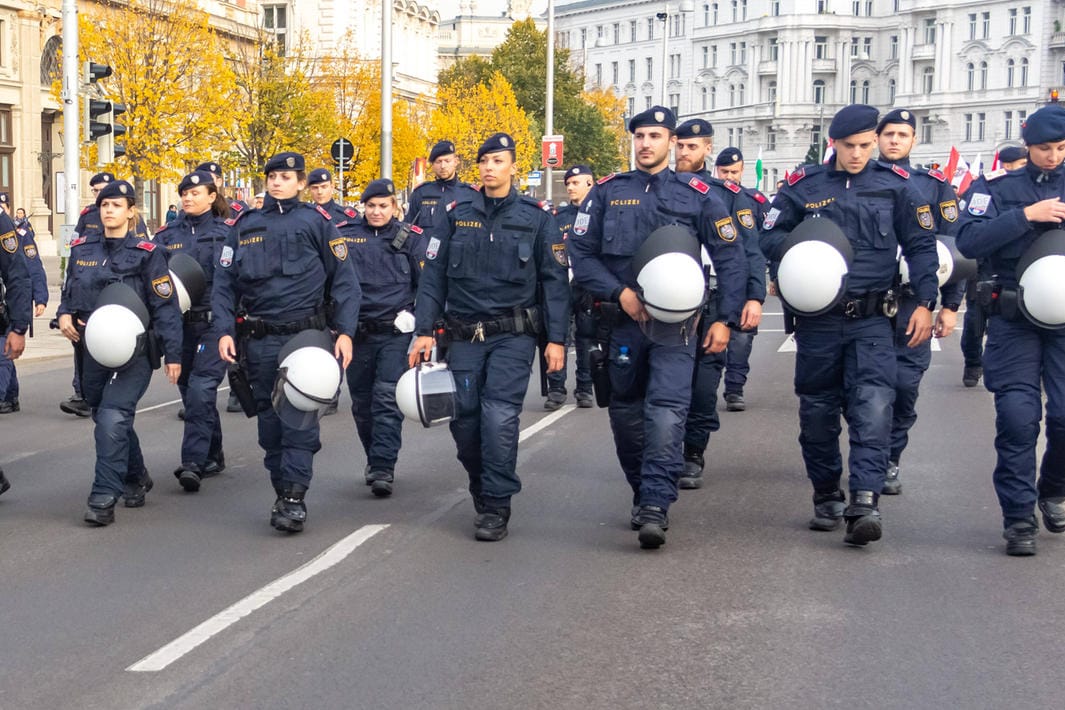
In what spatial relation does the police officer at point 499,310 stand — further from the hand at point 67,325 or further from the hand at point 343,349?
the hand at point 67,325

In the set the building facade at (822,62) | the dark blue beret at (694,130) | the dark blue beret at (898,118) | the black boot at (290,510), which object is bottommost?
the black boot at (290,510)

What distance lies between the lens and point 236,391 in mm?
8523

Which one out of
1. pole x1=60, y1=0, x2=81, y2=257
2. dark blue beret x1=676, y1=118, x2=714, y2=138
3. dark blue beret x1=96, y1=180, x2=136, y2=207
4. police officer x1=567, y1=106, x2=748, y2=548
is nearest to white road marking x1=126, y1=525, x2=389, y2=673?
police officer x1=567, y1=106, x2=748, y2=548

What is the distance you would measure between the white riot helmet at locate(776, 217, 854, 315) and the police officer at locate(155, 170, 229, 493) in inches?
146

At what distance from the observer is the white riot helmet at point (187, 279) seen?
9.98m

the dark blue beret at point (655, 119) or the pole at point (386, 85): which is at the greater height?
the pole at point (386, 85)

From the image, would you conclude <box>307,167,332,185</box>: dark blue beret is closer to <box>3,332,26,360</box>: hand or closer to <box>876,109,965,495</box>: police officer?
<box>3,332,26,360</box>: hand

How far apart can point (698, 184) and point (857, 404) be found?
1.38 m

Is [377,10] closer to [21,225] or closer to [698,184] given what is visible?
[21,225]

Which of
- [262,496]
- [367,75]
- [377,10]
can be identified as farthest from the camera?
[377,10]

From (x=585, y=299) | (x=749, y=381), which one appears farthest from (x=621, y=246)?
(x=749, y=381)

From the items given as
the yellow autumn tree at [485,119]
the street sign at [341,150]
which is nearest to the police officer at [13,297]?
the street sign at [341,150]

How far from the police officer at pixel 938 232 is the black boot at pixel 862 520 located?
61.8 inches

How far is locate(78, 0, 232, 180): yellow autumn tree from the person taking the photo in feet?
109
